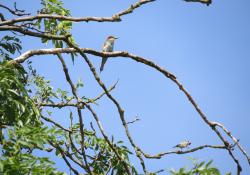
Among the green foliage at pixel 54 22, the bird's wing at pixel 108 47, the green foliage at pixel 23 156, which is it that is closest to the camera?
the green foliage at pixel 23 156

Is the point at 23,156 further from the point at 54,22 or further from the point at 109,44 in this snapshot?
the point at 109,44

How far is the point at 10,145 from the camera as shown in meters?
4.91

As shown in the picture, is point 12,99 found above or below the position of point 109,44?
below

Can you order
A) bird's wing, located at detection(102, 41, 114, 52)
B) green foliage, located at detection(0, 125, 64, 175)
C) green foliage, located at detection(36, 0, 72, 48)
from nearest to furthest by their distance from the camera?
1. green foliage, located at detection(0, 125, 64, 175)
2. green foliage, located at detection(36, 0, 72, 48)
3. bird's wing, located at detection(102, 41, 114, 52)

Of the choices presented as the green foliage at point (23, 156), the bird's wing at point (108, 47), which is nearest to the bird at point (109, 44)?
the bird's wing at point (108, 47)

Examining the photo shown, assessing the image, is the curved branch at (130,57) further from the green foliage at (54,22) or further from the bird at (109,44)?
the bird at (109,44)

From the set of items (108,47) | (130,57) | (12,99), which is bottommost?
(12,99)

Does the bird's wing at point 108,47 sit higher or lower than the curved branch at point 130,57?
higher

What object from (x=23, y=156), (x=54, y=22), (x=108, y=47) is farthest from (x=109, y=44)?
(x=23, y=156)

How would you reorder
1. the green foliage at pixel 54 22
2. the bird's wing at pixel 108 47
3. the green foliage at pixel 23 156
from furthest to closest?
1. the bird's wing at pixel 108 47
2. the green foliage at pixel 54 22
3. the green foliage at pixel 23 156

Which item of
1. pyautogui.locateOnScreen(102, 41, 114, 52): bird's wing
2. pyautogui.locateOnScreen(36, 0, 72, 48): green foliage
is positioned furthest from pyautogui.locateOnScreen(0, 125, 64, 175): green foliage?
pyautogui.locateOnScreen(102, 41, 114, 52): bird's wing

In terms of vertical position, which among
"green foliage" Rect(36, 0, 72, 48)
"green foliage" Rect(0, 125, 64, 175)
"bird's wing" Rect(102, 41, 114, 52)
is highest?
"bird's wing" Rect(102, 41, 114, 52)

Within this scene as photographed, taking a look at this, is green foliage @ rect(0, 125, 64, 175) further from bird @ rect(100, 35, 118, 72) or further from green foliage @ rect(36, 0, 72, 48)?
bird @ rect(100, 35, 118, 72)

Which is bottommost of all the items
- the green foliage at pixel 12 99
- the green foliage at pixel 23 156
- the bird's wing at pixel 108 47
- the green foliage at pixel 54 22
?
the green foliage at pixel 23 156
